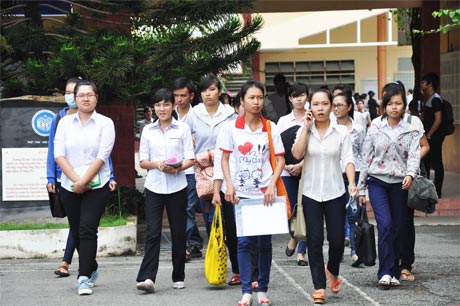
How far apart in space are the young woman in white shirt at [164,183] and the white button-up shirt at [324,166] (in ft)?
4.00

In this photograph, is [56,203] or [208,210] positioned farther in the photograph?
[208,210]

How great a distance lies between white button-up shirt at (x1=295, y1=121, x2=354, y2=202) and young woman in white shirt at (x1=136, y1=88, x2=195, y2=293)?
1.22 m

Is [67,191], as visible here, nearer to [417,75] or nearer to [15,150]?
[15,150]

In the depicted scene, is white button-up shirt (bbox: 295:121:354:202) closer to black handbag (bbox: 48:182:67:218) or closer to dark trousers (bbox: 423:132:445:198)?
black handbag (bbox: 48:182:67:218)

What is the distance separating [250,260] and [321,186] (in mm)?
861

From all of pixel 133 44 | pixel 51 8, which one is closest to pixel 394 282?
pixel 133 44

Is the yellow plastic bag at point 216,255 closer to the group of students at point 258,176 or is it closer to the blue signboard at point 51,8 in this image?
the group of students at point 258,176

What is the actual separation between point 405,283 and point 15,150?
504cm

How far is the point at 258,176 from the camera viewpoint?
26.3 feet

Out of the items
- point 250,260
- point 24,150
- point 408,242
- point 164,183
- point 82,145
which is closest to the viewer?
point 250,260

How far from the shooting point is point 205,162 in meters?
9.73

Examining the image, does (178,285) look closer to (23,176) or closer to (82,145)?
(82,145)

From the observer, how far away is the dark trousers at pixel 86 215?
338 inches

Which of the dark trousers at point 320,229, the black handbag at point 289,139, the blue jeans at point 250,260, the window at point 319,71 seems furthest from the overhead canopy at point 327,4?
the window at point 319,71
